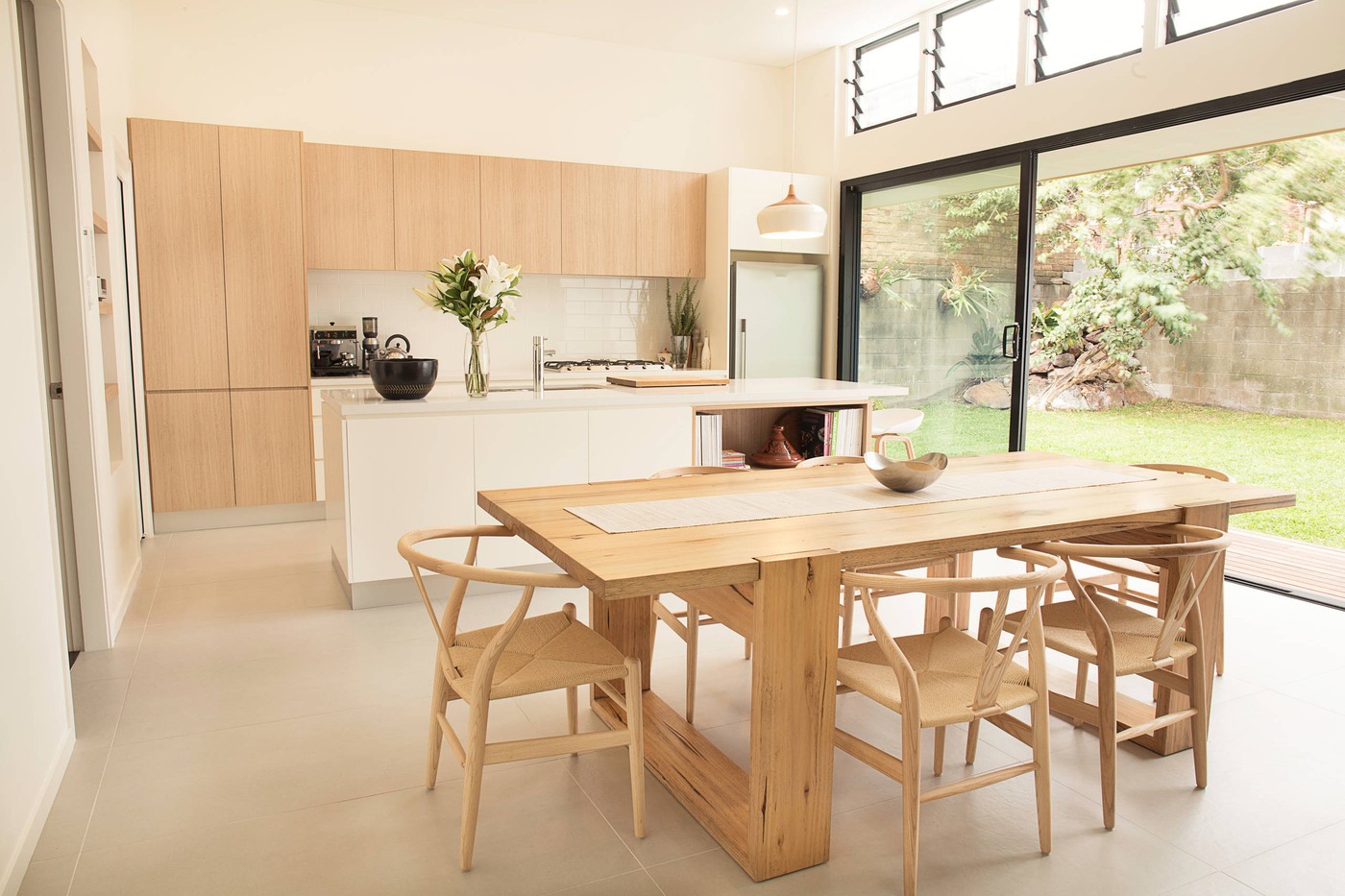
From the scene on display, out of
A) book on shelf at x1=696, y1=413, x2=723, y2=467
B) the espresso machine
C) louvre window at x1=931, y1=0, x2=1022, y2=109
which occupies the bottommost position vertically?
book on shelf at x1=696, y1=413, x2=723, y2=467

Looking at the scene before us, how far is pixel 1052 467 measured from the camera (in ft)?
10.5

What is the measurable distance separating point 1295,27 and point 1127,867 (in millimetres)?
3802

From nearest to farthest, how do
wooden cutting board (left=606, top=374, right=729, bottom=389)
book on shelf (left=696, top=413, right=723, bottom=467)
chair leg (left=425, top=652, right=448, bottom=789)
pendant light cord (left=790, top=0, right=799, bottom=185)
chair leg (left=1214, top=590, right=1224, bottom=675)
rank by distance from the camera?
chair leg (left=425, top=652, right=448, bottom=789)
chair leg (left=1214, top=590, right=1224, bottom=675)
book on shelf (left=696, top=413, right=723, bottom=467)
wooden cutting board (left=606, top=374, right=729, bottom=389)
pendant light cord (left=790, top=0, right=799, bottom=185)

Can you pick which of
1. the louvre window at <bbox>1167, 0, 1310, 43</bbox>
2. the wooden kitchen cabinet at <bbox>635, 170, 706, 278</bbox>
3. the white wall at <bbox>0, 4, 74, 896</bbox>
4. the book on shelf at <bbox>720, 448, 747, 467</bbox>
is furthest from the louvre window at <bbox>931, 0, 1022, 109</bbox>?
the white wall at <bbox>0, 4, 74, 896</bbox>

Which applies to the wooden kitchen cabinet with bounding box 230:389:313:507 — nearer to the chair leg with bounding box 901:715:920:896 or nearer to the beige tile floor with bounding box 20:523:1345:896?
the beige tile floor with bounding box 20:523:1345:896

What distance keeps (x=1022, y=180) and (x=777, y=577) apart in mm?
4402

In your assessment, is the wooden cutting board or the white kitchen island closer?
the white kitchen island

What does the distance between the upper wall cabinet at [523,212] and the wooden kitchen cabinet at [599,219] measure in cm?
7

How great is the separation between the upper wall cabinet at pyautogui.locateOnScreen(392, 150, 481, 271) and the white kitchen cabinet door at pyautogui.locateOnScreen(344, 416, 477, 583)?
89.0 inches

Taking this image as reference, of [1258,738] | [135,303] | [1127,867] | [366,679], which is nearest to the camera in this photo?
[1127,867]

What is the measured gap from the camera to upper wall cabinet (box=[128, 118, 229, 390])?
5.14m

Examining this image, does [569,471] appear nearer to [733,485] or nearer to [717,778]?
[733,485]

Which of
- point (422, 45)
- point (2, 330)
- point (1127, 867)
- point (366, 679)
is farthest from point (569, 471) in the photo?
point (422, 45)

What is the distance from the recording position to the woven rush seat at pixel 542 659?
6.70ft
